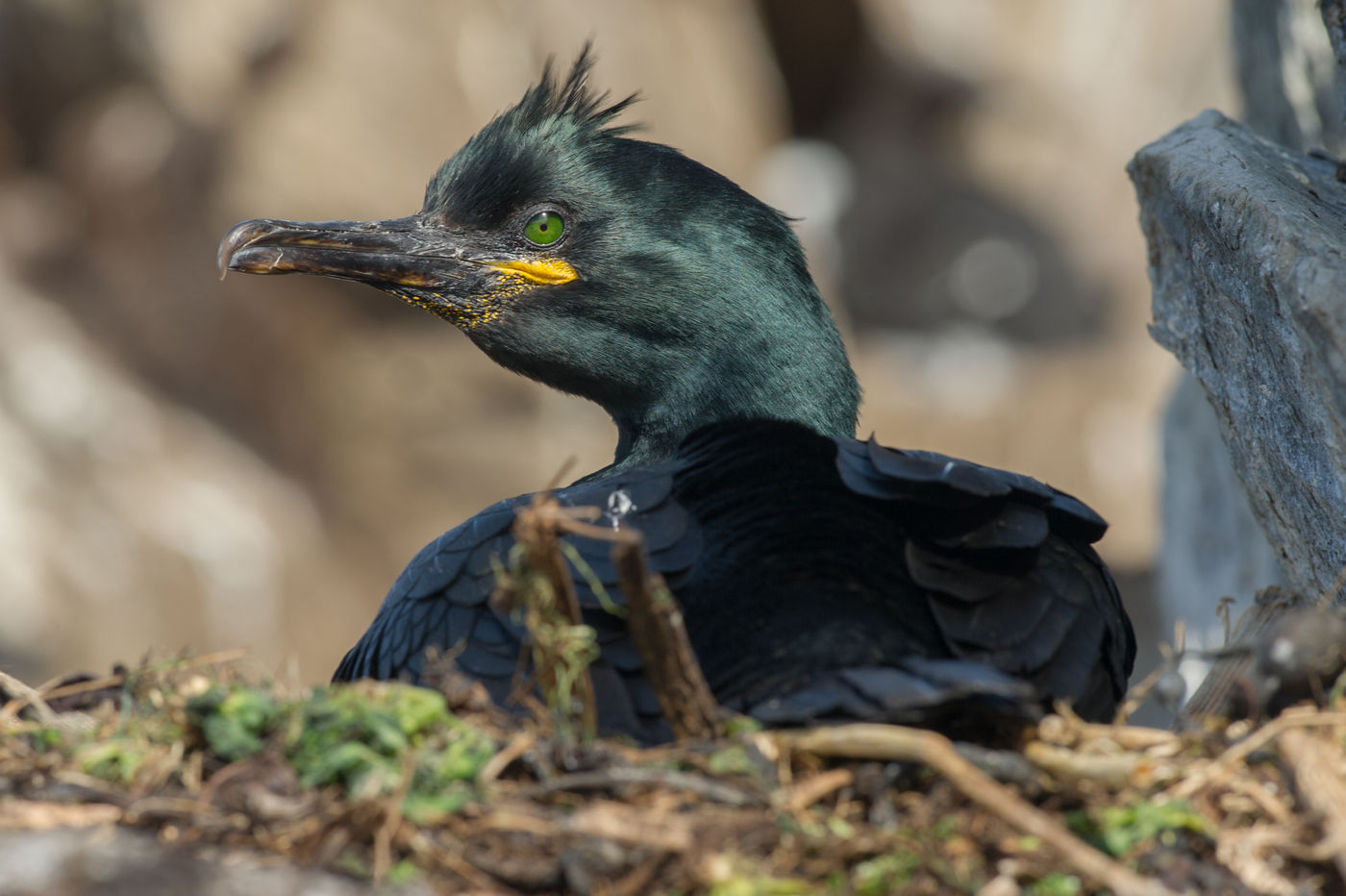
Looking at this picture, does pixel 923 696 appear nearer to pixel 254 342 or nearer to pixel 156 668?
pixel 156 668

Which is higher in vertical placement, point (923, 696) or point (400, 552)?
point (400, 552)

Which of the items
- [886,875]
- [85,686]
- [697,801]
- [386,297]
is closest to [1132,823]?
[886,875]

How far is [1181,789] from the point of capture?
230 cm

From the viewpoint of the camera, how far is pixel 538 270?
4137mm

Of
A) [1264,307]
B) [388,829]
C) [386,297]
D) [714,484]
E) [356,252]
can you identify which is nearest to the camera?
[388,829]

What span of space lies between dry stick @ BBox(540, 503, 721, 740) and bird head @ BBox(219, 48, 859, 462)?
175cm

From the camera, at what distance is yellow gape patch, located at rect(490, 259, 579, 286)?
13.5 ft

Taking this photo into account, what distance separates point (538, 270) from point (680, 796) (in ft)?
7.32

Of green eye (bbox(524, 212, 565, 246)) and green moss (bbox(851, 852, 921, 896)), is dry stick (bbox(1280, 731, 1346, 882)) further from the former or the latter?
green eye (bbox(524, 212, 565, 246))

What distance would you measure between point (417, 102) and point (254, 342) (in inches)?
99.2

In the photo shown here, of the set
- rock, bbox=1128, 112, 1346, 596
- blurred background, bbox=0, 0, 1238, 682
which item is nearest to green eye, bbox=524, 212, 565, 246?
rock, bbox=1128, 112, 1346, 596

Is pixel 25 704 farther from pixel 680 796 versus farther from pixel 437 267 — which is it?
pixel 437 267

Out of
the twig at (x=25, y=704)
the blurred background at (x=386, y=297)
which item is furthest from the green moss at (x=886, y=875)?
the blurred background at (x=386, y=297)

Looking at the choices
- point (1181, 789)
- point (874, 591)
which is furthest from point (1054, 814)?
point (874, 591)
